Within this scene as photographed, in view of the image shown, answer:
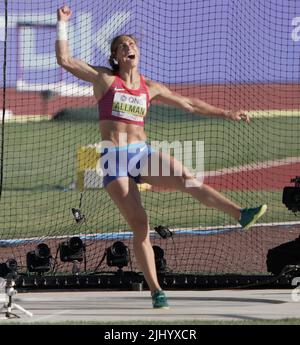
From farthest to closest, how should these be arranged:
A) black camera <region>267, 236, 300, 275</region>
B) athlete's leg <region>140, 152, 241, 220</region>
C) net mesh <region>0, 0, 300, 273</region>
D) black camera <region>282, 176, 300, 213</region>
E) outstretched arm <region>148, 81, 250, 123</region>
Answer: net mesh <region>0, 0, 300, 273</region>, black camera <region>282, 176, 300, 213</region>, black camera <region>267, 236, 300, 275</region>, outstretched arm <region>148, 81, 250, 123</region>, athlete's leg <region>140, 152, 241, 220</region>

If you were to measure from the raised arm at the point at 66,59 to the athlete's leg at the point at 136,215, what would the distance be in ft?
3.01

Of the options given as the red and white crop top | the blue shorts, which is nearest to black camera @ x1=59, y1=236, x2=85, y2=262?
the blue shorts

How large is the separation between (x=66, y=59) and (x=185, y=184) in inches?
55.8

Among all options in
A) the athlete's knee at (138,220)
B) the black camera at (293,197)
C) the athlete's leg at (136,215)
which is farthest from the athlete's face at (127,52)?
the black camera at (293,197)

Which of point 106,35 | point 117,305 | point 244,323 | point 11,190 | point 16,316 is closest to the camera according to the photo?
point 244,323

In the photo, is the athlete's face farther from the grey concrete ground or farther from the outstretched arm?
the grey concrete ground

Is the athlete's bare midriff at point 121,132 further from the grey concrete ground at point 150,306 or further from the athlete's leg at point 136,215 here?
the grey concrete ground at point 150,306

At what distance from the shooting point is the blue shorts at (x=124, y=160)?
10148mm

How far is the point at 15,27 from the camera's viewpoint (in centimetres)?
1517

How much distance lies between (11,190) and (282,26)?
740 centimetres

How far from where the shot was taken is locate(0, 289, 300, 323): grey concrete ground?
987 centimetres

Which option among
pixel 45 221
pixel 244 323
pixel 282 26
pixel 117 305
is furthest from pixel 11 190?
pixel 244 323

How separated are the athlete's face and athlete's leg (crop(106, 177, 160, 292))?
0.98 m
